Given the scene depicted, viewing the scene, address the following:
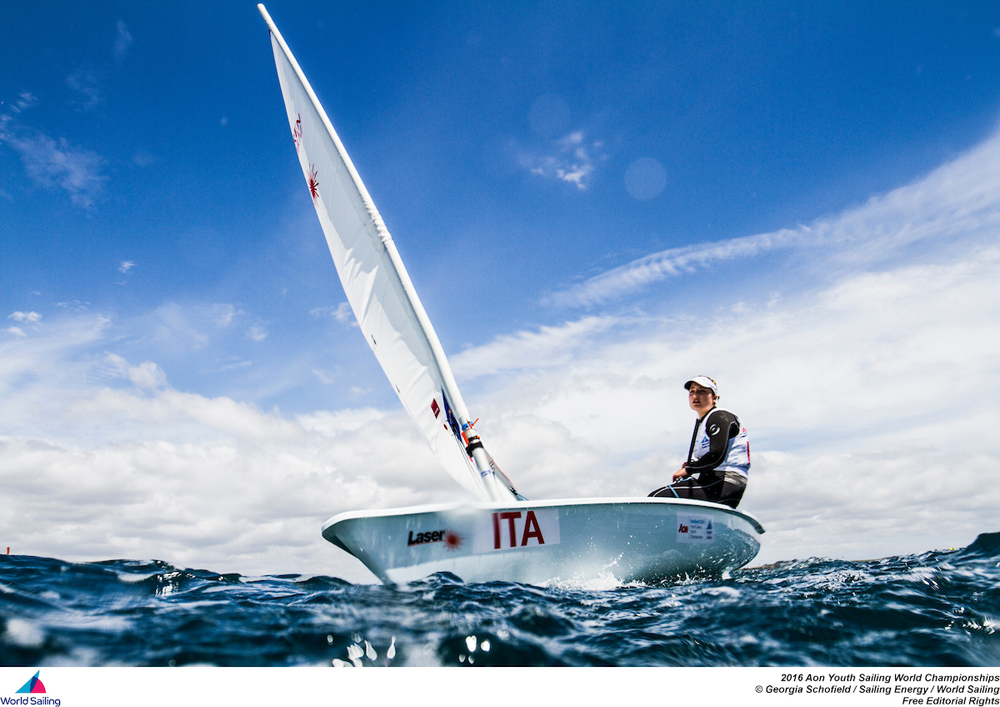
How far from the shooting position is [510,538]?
381cm

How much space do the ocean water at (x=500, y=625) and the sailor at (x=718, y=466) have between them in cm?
97

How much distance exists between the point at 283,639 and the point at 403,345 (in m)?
3.21

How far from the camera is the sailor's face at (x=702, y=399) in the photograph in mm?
5812

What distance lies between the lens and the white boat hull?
12.3 feet

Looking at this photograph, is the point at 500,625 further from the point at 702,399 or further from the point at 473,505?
the point at 702,399

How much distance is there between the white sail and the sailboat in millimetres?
15

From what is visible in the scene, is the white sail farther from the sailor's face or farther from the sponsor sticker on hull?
the sailor's face

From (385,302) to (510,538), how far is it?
303 cm

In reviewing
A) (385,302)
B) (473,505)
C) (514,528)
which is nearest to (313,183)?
(385,302)
